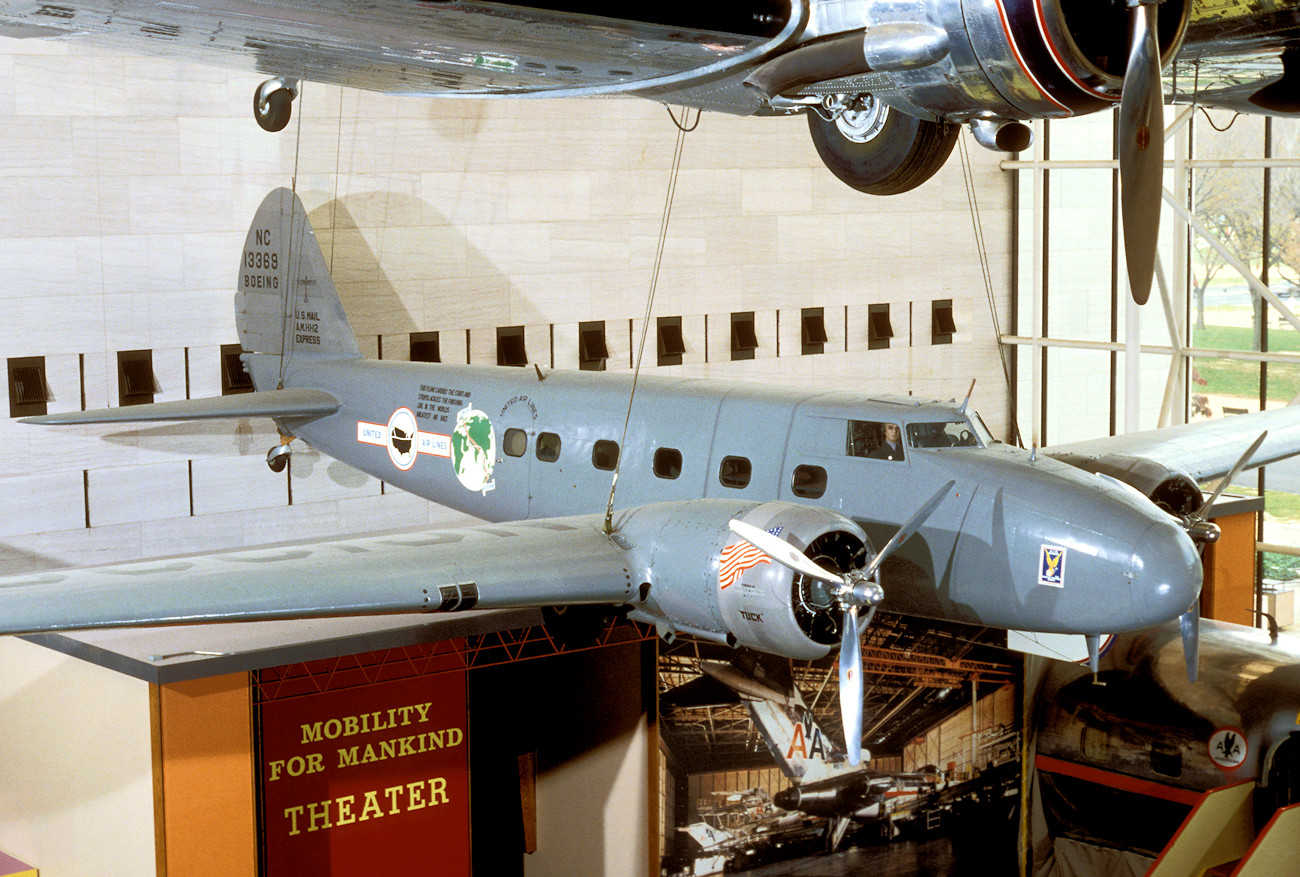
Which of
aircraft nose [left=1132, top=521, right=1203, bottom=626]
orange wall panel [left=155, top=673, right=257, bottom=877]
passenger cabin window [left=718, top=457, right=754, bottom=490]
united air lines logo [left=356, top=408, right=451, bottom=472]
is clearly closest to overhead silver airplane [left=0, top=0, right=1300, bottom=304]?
aircraft nose [left=1132, top=521, right=1203, bottom=626]

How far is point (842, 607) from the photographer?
946 centimetres

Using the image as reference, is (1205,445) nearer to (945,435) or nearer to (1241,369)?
(945,435)

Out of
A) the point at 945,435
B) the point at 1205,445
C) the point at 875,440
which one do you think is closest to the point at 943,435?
the point at 945,435

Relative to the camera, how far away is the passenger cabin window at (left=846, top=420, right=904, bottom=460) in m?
11.0

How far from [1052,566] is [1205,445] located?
5.95 meters

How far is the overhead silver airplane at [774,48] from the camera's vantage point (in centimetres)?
437

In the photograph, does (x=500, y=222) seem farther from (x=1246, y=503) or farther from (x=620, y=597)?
(x=1246, y=503)

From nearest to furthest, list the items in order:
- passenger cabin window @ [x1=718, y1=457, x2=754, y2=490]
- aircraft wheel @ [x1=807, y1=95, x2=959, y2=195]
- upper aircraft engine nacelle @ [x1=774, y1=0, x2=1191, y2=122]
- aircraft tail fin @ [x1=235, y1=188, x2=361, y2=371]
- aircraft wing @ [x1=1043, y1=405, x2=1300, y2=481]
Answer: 1. upper aircraft engine nacelle @ [x1=774, y1=0, x2=1191, y2=122]
2. aircraft wheel @ [x1=807, y1=95, x2=959, y2=195]
3. passenger cabin window @ [x1=718, y1=457, x2=754, y2=490]
4. aircraft wing @ [x1=1043, y1=405, x2=1300, y2=481]
5. aircraft tail fin @ [x1=235, y1=188, x2=361, y2=371]

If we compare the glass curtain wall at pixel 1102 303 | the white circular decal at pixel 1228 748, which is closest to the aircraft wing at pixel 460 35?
the white circular decal at pixel 1228 748

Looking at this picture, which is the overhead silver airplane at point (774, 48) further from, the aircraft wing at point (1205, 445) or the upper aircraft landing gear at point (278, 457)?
the upper aircraft landing gear at point (278, 457)

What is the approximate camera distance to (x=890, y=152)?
6695 mm

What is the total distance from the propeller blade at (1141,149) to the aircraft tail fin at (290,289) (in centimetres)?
1126

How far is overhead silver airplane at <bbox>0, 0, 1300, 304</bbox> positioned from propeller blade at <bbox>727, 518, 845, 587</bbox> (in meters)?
3.89

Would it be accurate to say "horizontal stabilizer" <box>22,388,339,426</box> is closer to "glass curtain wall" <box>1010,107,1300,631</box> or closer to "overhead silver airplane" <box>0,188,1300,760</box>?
"overhead silver airplane" <box>0,188,1300,760</box>
